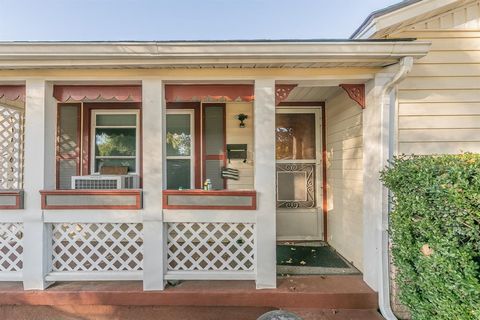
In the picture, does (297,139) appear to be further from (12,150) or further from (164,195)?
(12,150)

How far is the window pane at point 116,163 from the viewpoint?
4488 millimetres

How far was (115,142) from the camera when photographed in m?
4.52

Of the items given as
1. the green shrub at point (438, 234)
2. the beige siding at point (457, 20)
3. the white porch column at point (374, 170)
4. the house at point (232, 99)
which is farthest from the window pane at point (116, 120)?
the beige siding at point (457, 20)

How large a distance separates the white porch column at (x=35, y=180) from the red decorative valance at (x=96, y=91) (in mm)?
141

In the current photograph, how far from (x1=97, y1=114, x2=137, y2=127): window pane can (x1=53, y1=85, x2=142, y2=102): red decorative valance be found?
5.04 feet

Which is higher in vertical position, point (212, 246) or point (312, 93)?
point (312, 93)

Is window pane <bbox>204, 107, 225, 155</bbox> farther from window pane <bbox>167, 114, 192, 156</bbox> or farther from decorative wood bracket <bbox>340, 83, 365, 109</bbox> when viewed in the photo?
decorative wood bracket <bbox>340, 83, 365, 109</bbox>

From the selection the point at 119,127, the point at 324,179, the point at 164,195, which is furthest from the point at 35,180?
the point at 324,179

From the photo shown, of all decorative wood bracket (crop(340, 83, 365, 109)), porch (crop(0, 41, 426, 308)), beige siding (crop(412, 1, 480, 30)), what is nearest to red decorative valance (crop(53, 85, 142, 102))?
porch (crop(0, 41, 426, 308))

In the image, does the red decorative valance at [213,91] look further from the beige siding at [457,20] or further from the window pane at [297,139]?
the beige siding at [457,20]

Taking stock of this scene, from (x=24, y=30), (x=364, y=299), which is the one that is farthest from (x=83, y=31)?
(x=364, y=299)

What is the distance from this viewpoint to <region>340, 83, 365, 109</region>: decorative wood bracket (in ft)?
10.0

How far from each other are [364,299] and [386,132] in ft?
5.93

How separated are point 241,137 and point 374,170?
7.27 ft
